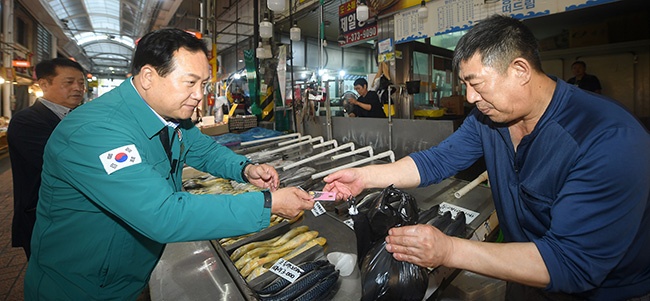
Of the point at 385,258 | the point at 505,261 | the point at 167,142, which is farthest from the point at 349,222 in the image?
the point at 167,142

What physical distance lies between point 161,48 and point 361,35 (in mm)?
5400

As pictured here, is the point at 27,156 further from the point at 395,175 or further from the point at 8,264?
the point at 395,175

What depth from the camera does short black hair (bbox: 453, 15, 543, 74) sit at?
137 centimetres

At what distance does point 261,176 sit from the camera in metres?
2.22

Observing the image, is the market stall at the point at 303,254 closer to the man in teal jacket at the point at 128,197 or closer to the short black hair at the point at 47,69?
the man in teal jacket at the point at 128,197

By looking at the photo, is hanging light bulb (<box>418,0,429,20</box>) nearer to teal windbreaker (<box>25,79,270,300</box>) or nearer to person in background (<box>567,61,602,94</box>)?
teal windbreaker (<box>25,79,270,300</box>)

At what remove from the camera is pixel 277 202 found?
1.54 metres

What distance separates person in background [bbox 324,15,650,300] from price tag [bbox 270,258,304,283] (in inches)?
23.9

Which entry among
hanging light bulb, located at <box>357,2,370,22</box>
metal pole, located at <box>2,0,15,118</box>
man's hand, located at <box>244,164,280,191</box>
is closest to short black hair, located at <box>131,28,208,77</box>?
man's hand, located at <box>244,164,280,191</box>

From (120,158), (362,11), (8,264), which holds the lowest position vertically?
(8,264)

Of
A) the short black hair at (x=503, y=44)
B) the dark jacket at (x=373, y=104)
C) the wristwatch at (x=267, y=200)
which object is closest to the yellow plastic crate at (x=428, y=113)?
the dark jacket at (x=373, y=104)

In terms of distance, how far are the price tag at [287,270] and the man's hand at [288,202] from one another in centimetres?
38

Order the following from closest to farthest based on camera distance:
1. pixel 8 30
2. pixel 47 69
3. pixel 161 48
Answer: pixel 161 48 < pixel 47 69 < pixel 8 30

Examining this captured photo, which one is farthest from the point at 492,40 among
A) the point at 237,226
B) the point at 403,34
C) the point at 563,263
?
the point at 403,34
